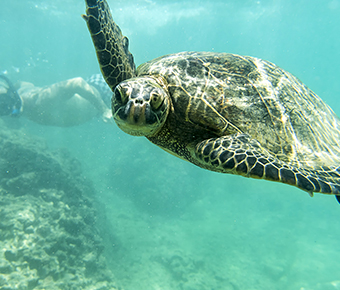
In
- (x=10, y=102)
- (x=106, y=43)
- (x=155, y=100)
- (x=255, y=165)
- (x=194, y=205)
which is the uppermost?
(x=106, y=43)

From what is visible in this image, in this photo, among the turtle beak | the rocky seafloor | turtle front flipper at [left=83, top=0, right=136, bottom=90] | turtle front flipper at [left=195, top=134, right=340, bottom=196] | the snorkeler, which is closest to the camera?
turtle front flipper at [left=195, top=134, right=340, bottom=196]

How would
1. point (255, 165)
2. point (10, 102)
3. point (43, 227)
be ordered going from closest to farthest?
point (255, 165), point (43, 227), point (10, 102)

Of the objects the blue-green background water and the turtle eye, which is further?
the blue-green background water

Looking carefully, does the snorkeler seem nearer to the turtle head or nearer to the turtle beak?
the turtle head

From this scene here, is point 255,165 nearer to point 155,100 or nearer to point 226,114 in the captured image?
point 226,114

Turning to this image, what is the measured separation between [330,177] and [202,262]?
13.4 metres

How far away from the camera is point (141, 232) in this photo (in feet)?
49.0

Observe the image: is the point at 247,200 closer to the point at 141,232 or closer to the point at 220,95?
the point at 141,232

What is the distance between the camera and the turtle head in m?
1.98

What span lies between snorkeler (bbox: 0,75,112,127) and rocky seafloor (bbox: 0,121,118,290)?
2.14 metres

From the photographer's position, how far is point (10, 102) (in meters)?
12.4

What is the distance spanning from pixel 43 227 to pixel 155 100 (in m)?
8.15

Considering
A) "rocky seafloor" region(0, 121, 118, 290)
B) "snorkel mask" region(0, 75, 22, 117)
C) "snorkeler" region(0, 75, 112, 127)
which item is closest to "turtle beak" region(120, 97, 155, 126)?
"rocky seafloor" region(0, 121, 118, 290)

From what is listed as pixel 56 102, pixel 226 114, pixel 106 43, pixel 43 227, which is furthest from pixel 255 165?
pixel 56 102
